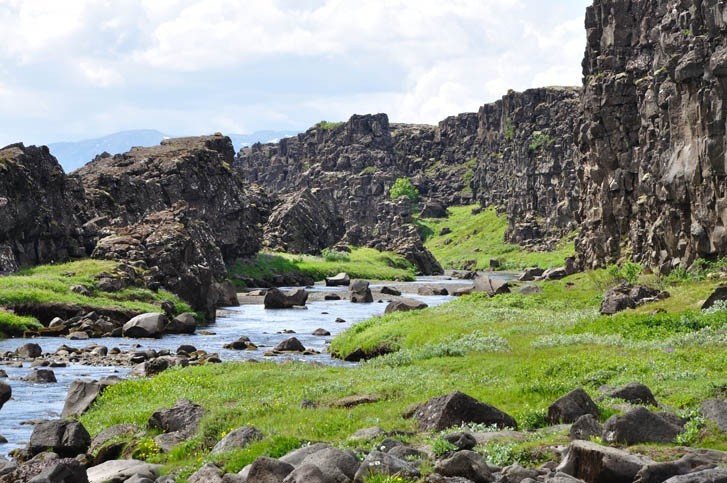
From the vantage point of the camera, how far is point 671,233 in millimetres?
88500

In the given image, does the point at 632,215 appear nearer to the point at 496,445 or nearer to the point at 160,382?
the point at 160,382

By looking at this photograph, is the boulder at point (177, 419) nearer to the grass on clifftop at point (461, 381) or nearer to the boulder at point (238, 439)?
the grass on clifftop at point (461, 381)

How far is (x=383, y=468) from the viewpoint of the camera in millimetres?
18109

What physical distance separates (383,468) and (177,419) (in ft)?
39.6

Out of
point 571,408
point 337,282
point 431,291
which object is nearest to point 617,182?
point 431,291

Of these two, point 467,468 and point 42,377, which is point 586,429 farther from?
point 42,377

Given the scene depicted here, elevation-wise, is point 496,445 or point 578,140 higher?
point 578,140

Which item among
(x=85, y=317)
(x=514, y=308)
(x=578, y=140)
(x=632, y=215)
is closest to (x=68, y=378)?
(x=85, y=317)

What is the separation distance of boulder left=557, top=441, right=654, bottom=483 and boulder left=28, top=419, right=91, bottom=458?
16878 mm

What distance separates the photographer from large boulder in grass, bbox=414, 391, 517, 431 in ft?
77.9

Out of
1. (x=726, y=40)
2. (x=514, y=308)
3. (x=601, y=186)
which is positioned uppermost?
(x=726, y=40)

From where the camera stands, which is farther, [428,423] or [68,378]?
[68,378]

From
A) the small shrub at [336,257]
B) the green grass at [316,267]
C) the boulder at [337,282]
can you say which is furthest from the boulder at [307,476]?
the small shrub at [336,257]

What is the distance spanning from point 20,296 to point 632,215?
7662 cm
